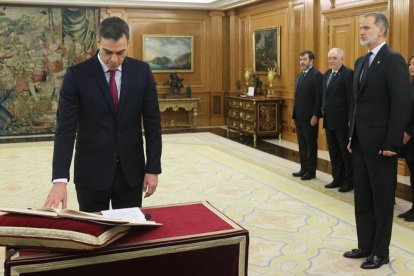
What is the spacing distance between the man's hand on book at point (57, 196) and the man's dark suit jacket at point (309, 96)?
4.62 metres

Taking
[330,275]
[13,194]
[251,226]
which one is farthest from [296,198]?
[13,194]

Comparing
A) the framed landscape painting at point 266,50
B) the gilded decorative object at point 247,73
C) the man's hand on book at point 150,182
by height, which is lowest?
the man's hand on book at point 150,182

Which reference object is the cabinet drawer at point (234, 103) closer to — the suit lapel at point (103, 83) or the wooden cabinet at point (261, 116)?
the wooden cabinet at point (261, 116)

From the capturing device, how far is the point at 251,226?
4566mm

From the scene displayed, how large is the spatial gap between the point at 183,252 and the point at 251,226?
2702 millimetres

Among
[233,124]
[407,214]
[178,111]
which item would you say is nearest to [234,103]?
[233,124]

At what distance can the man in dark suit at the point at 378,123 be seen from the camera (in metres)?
3.33

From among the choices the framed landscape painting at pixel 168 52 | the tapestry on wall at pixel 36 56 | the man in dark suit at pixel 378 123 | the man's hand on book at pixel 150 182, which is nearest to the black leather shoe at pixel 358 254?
the man in dark suit at pixel 378 123

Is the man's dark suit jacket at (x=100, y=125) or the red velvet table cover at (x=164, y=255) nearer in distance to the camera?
the red velvet table cover at (x=164, y=255)

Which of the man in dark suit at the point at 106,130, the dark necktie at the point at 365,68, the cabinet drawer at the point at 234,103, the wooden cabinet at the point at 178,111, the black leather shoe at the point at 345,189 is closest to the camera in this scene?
the man in dark suit at the point at 106,130

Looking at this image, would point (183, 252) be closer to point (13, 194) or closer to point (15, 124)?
point (13, 194)

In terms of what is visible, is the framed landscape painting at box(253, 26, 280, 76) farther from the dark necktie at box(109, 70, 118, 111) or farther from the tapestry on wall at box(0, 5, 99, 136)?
the dark necktie at box(109, 70, 118, 111)

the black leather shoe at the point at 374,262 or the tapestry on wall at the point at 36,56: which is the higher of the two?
the tapestry on wall at the point at 36,56

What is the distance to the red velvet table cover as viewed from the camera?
5.70 ft
